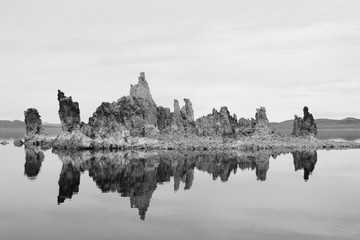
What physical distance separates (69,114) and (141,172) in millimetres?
54928

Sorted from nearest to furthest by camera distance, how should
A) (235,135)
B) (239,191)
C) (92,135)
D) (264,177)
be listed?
(239,191), (264,177), (92,135), (235,135)

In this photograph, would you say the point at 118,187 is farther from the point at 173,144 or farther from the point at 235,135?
the point at 235,135

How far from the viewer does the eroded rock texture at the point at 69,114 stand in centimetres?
10394

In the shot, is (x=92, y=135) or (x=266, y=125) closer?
(x=92, y=135)

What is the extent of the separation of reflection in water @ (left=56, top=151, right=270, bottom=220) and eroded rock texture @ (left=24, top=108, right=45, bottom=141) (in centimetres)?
5341

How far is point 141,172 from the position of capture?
2136 inches

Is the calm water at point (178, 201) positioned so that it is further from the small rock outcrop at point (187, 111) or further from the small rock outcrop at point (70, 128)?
the small rock outcrop at point (187, 111)

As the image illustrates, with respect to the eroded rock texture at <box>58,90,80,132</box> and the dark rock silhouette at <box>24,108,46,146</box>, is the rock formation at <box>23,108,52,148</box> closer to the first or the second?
the dark rock silhouette at <box>24,108,46,146</box>

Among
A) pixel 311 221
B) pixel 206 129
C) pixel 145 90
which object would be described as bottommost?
pixel 311 221

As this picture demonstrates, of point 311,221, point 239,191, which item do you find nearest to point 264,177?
point 239,191

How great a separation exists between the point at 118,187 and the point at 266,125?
72189 mm

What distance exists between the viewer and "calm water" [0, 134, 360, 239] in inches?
A: 1036

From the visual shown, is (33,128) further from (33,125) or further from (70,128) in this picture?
(70,128)

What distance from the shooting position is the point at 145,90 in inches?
4252
